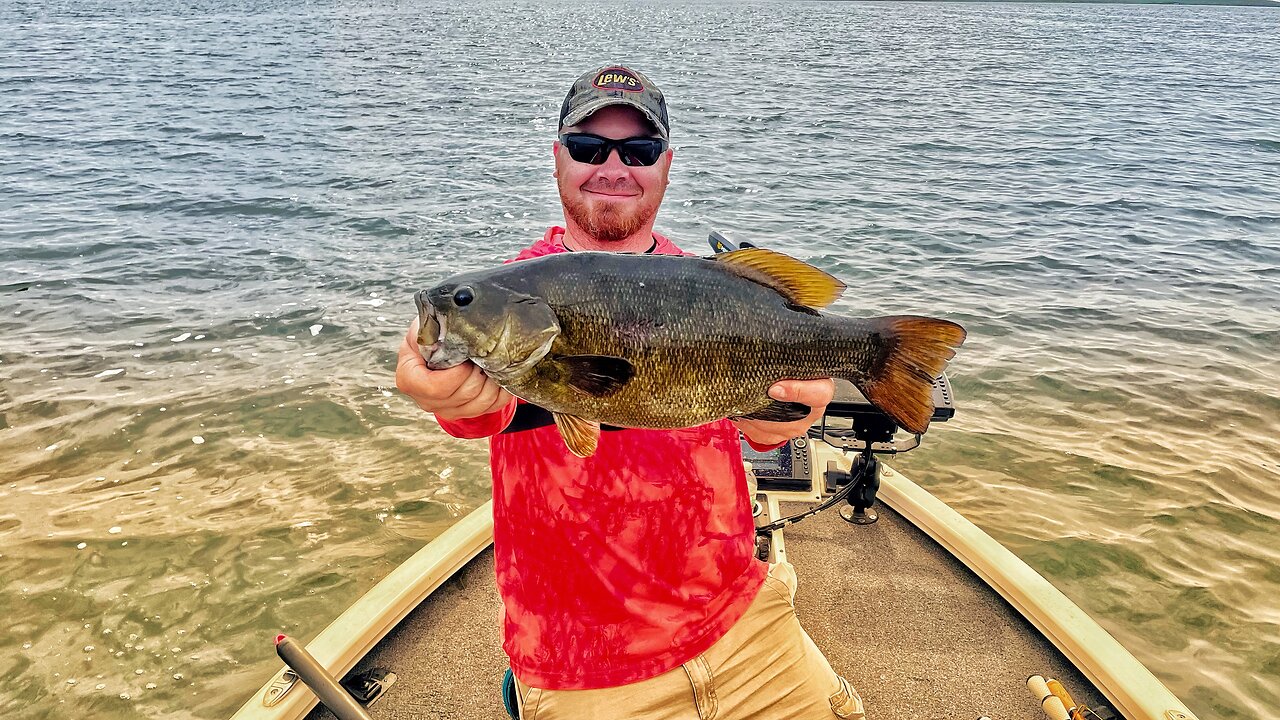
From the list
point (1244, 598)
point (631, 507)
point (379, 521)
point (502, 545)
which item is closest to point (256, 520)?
point (379, 521)

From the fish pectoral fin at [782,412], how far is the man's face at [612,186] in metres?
1.25

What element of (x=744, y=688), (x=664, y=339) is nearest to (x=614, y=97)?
(x=664, y=339)

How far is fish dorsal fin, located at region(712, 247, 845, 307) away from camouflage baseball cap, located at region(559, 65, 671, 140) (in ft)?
4.15

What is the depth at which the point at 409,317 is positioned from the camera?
1131cm

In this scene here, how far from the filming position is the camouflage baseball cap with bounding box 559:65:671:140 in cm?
350

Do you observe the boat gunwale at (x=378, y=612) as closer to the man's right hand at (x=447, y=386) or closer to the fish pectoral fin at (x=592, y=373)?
the man's right hand at (x=447, y=386)

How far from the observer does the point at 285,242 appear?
568 inches

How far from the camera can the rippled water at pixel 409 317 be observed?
19.9 ft

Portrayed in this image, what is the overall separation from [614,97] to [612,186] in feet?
1.39

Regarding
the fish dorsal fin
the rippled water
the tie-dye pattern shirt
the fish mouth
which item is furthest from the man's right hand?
the rippled water

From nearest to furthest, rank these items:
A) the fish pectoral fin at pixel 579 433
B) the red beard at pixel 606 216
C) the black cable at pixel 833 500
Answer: the fish pectoral fin at pixel 579 433 < the red beard at pixel 606 216 < the black cable at pixel 833 500

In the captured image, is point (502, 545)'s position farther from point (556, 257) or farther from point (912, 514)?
point (912, 514)

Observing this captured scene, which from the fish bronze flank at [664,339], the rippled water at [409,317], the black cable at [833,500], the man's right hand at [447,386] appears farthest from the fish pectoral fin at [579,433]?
the rippled water at [409,317]

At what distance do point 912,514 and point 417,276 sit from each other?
989 centimetres
